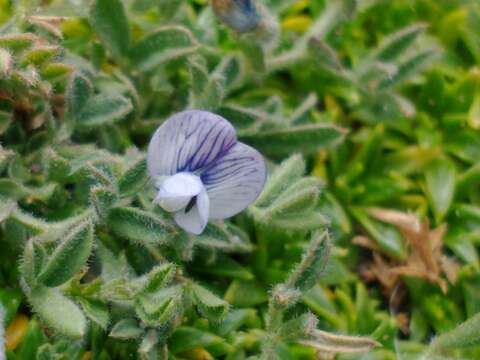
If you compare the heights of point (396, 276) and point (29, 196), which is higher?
Result: point (29, 196)

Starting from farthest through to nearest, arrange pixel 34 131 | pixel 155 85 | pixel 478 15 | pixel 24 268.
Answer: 1. pixel 478 15
2. pixel 155 85
3. pixel 34 131
4. pixel 24 268

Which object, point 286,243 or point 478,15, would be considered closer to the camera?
point 286,243

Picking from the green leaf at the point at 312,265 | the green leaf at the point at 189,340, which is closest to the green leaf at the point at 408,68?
the green leaf at the point at 312,265

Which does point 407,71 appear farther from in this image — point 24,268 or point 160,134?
point 24,268

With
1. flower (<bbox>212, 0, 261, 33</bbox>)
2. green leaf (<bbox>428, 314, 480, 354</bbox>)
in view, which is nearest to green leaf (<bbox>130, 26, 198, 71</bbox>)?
flower (<bbox>212, 0, 261, 33</bbox>)

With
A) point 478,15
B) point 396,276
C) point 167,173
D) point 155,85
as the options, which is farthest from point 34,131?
point 478,15

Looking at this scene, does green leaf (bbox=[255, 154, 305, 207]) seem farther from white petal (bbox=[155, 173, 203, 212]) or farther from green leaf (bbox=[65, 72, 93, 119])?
green leaf (bbox=[65, 72, 93, 119])

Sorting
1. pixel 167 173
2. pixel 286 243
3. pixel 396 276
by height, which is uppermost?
pixel 167 173
